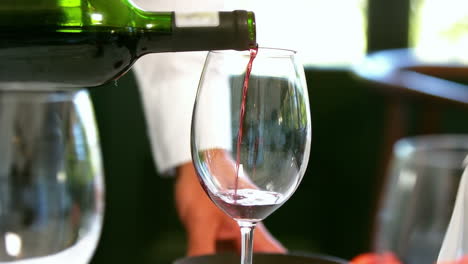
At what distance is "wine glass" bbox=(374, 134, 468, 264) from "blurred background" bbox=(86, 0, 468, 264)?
2.07 metres

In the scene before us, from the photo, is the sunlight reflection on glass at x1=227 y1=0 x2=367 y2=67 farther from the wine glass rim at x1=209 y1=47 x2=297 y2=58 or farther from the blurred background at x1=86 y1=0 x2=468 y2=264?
the wine glass rim at x1=209 y1=47 x2=297 y2=58

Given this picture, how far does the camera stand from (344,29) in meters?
3.04

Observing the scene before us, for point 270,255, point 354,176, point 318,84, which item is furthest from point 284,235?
point 270,255

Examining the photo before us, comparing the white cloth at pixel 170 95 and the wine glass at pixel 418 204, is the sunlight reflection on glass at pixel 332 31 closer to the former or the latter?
the white cloth at pixel 170 95

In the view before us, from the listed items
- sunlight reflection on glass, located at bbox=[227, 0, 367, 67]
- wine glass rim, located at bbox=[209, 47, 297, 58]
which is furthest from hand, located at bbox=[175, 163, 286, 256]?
sunlight reflection on glass, located at bbox=[227, 0, 367, 67]

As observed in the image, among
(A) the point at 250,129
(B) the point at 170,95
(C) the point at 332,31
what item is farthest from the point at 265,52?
(C) the point at 332,31

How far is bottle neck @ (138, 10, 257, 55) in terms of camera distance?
55 cm

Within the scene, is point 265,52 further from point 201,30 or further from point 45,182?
point 45,182

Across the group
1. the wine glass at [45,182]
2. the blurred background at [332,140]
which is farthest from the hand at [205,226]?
the blurred background at [332,140]

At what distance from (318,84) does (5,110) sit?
2.42 m

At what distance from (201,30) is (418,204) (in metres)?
0.36

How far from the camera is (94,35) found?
1.91 feet

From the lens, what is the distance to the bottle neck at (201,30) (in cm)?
55

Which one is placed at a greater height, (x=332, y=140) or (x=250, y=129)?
(x=250, y=129)
